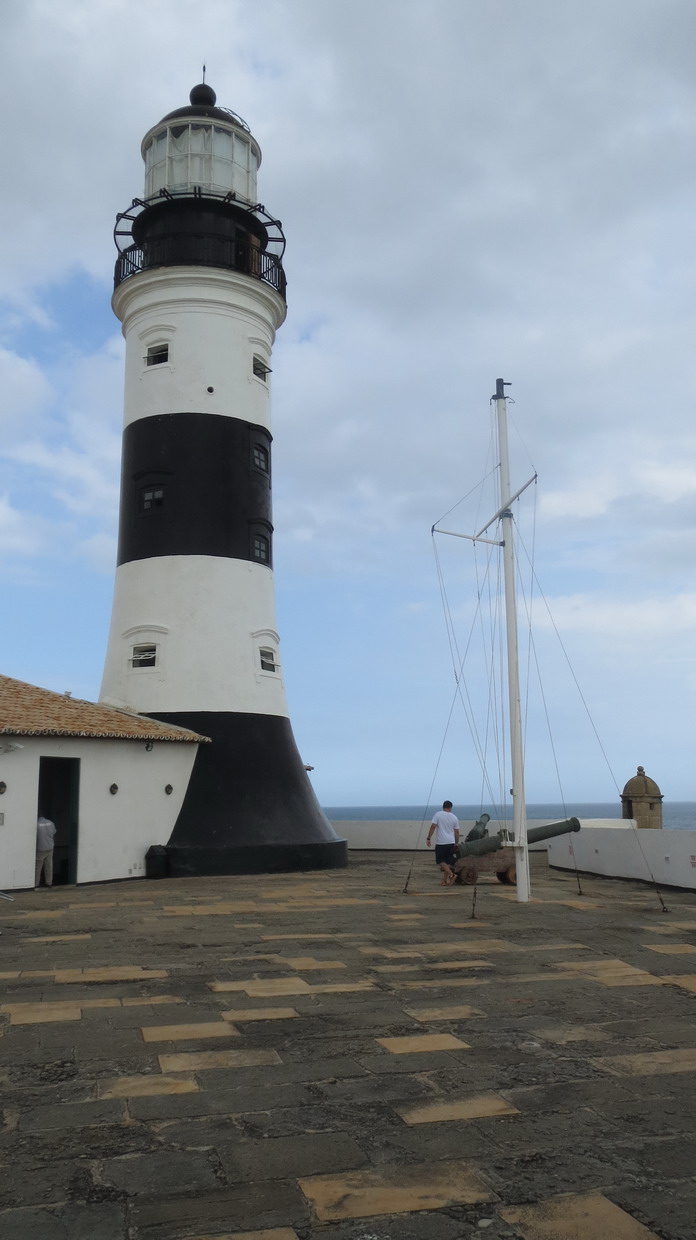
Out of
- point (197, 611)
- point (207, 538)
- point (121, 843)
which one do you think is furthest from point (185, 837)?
point (207, 538)

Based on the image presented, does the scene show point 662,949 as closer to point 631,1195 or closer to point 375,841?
point 631,1195

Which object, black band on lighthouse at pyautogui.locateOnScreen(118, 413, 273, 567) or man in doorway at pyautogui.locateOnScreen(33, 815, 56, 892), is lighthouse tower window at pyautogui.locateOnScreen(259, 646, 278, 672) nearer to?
black band on lighthouse at pyautogui.locateOnScreen(118, 413, 273, 567)

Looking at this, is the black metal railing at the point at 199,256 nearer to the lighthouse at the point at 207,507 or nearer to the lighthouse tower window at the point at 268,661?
the lighthouse at the point at 207,507

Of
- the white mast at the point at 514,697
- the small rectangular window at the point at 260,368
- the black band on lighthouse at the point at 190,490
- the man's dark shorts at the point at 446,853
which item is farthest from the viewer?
the small rectangular window at the point at 260,368

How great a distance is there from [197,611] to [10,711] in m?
4.77

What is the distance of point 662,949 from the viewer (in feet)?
32.4

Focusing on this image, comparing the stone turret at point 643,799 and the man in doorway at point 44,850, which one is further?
the stone turret at point 643,799

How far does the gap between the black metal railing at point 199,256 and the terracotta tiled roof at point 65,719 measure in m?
9.92

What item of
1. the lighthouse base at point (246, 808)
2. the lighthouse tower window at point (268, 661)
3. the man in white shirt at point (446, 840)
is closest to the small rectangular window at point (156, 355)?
the lighthouse tower window at point (268, 661)

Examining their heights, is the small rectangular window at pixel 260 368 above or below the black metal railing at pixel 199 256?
below

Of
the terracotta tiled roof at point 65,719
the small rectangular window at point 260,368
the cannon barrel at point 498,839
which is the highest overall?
the small rectangular window at point 260,368

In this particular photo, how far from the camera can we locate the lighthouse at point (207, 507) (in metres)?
19.5

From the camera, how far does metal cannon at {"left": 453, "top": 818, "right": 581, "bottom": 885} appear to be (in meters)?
15.1

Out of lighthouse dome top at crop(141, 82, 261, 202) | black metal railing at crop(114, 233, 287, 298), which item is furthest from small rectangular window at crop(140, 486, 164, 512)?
lighthouse dome top at crop(141, 82, 261, 202)
